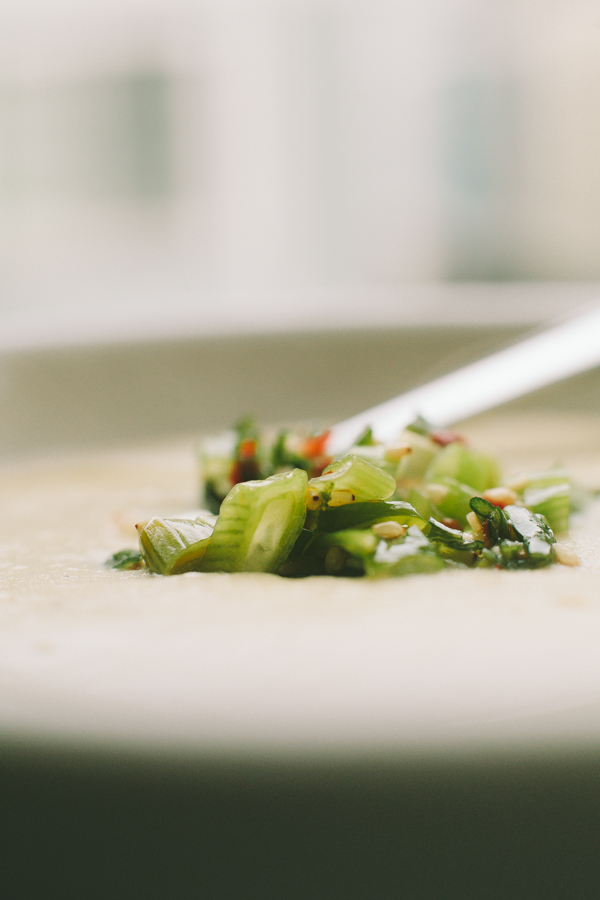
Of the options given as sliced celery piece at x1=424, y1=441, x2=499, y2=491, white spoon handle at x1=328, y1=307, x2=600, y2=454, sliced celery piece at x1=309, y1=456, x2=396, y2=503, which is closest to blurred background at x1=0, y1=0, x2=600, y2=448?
white spoon handle at x1=328, y1=307, x2=600, y2=454

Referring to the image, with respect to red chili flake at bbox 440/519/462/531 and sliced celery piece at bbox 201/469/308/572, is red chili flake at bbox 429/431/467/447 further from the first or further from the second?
sliced celery piece at bbox 201/469/308/572

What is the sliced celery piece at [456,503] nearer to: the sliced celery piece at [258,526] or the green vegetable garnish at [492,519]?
the green vegetable garnish at [492,519]

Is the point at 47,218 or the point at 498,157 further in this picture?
the point at 47,218

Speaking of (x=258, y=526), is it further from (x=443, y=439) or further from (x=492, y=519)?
(x=443, y=439)

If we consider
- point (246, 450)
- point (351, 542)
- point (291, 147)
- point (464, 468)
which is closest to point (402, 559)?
point (351, 542)

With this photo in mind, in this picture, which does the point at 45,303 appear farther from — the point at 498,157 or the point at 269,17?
the point at 498,157

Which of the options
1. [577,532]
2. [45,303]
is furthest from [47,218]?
[577,532]
